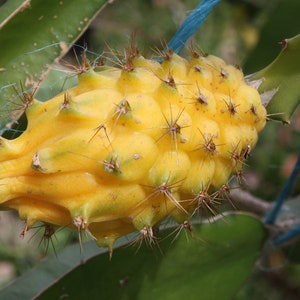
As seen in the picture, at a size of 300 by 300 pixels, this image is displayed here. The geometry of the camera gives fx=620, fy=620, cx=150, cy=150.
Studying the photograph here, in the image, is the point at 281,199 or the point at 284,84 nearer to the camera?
the point at 284,84

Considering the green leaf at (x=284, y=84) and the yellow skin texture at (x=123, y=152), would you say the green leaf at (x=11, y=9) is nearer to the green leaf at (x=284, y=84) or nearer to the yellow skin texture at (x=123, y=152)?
the yellow skin texture at (x=123, y=152)

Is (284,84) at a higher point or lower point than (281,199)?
higher

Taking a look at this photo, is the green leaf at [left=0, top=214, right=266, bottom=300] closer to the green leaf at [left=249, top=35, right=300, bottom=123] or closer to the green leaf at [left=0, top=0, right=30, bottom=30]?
the green leaf at [left=249, top=35, right=300, bottom=123]

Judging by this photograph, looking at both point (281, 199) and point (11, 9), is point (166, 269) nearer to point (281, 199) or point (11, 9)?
point (281, 199)

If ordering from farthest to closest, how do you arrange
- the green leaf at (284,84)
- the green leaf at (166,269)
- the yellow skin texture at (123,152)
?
the green leaf at (166,269) → the green leaf at (284,84) → the yellow skin texture at (123,152)

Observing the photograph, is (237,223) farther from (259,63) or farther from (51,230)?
(51,230)

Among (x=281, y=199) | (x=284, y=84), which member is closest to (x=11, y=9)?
(x=284, y=84)

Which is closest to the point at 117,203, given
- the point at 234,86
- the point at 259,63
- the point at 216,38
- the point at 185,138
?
the point at 185,138

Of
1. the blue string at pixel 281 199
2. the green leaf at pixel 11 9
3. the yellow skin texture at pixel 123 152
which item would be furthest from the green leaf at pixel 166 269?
the green leaf at pixel 11 9
